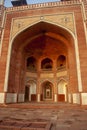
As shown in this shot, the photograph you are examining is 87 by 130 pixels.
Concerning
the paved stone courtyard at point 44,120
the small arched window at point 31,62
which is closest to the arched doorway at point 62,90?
the small arched window at point 31,62

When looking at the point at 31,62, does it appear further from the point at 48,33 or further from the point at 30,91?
the point at 48,33

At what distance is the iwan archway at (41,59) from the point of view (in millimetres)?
11138

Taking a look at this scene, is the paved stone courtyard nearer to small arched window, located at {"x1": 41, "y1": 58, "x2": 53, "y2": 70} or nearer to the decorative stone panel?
the decorative stone panel

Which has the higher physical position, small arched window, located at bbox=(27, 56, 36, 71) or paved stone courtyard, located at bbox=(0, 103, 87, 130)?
small arched window, located at bbox=(27, 56, 36, 71)

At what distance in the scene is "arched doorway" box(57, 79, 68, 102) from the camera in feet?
45.3

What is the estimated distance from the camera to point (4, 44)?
11258 millimetres

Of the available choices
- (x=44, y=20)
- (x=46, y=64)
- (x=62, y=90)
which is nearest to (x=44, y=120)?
(x=44, y=20)

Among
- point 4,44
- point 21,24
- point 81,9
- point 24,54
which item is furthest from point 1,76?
point 81,9

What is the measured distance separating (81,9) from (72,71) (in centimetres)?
559

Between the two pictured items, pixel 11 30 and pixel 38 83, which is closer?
pixel 11 30

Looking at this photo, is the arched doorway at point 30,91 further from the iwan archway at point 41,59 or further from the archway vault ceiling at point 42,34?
the archway vault ceiling at point 42,34

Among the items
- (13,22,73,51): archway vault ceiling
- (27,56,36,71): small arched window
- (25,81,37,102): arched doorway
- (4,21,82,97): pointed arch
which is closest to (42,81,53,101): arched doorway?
(25,81,37,102): arched doorway

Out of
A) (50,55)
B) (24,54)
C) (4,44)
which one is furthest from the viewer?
(50,55)

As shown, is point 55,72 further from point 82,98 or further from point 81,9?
point 81,9
